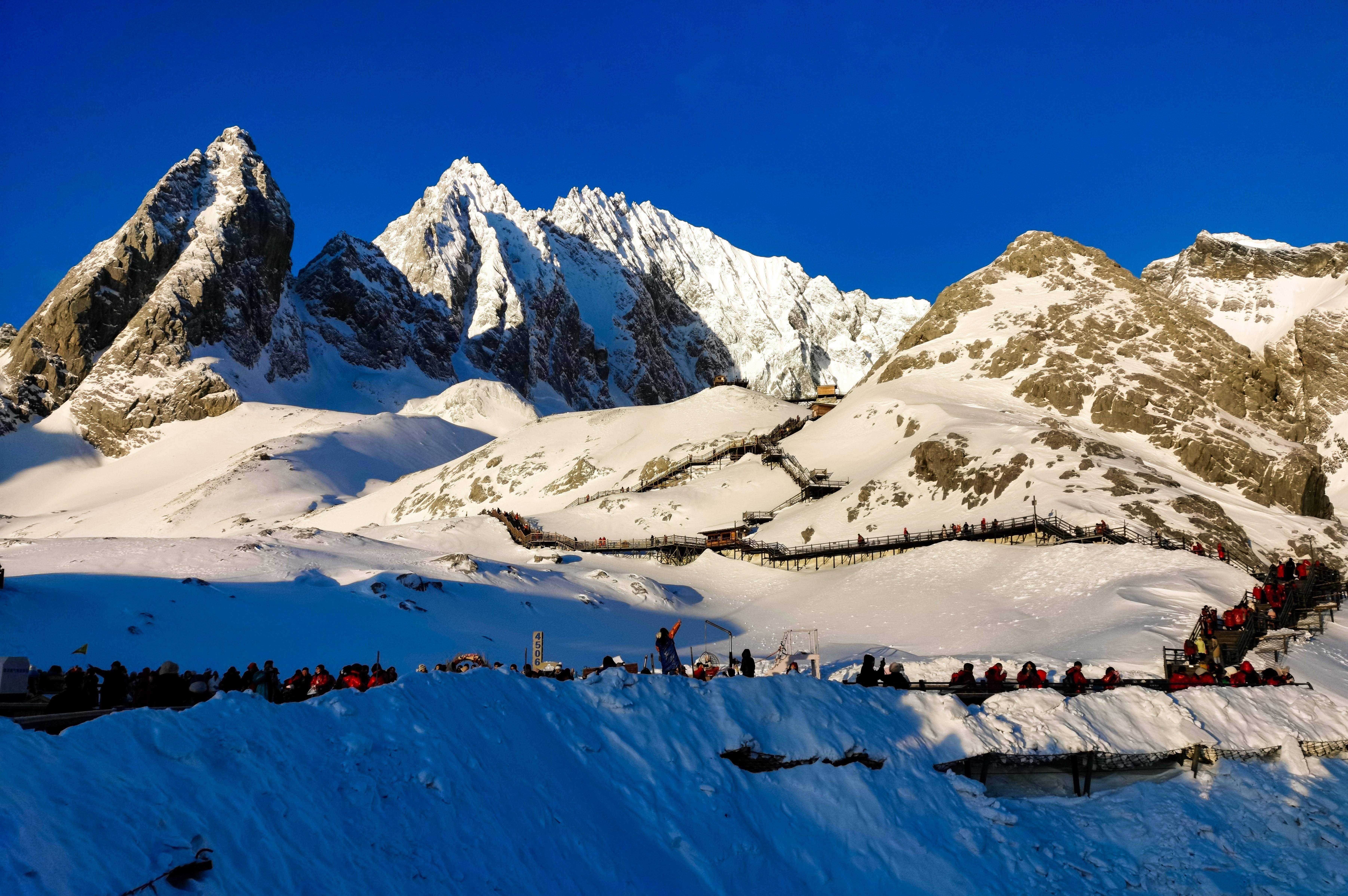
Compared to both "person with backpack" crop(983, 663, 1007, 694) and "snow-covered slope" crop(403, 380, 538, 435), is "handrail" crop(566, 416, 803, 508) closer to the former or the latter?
"person with backpack" crop(983, 663, 1007, 694)

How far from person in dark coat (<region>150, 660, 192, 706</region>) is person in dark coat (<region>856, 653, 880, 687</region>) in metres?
11.5

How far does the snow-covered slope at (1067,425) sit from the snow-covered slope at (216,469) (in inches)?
2420

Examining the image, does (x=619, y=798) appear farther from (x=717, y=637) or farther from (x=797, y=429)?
(x=797, y=429)

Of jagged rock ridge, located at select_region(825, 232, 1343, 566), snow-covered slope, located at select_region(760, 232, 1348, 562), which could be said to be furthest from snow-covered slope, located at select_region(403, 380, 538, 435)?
snow-covered slope, located at select_region(760, 232, 1348, 562)

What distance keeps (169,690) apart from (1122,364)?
83.7m

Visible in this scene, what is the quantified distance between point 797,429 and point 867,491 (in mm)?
29269

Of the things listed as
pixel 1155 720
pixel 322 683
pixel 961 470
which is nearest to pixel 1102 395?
pixel 961 470

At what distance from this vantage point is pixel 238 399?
597 ft

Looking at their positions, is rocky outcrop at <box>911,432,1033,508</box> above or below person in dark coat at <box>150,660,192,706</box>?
above

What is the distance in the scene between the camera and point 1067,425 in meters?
75.3

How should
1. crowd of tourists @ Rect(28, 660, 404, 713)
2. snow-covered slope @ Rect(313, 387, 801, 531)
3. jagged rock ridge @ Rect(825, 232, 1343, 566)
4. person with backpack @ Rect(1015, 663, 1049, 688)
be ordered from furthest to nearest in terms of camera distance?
1. snow-covered slope @ Rect(313, 387, 801, 531)
2. jagged rock ridge @ Rect(825, 232, 1343, 566)
3. person with backpack @ Rect(1015, 663, 1049, 688)
4. crowd of tourists @ Rect(28, 660, 404, 713)

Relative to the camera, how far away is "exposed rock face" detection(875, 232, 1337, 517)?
235 feet

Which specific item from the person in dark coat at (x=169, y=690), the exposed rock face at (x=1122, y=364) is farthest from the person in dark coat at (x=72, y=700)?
the exposed rock face at (x=1122, y=364)

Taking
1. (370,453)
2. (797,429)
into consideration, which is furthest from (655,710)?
(370,453)
